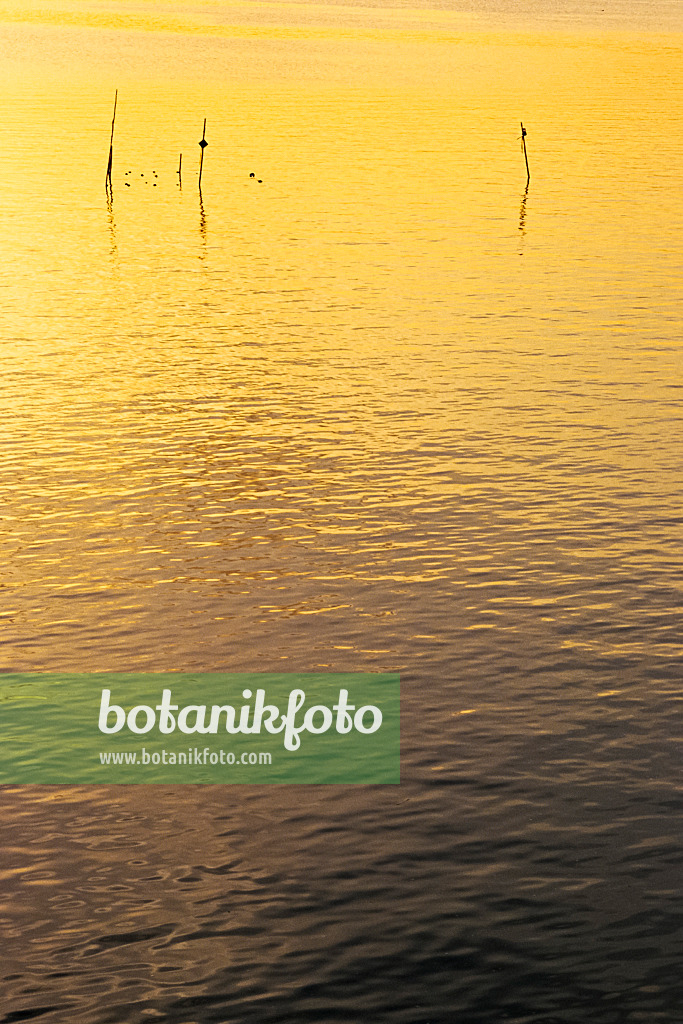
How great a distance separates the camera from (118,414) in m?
52.9

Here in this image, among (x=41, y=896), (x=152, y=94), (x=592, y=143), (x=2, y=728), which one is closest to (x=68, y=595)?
(x=2, y=728)

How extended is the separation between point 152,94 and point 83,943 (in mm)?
145365

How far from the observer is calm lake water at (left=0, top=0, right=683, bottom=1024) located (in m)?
22.5

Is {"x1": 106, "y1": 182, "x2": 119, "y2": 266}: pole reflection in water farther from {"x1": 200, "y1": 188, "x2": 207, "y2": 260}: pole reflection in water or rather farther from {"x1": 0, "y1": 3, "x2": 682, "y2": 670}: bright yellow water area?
{"x1": 200, "y1": 188, "x2": 207, "y2": 260}: pole reflection in water

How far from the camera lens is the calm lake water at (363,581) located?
2252cm

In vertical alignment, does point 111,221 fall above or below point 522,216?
below

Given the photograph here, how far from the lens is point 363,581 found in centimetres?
3712

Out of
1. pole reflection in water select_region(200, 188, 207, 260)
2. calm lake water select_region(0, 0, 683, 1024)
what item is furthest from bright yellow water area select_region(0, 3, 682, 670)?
pole reflection in water select_region(200, 188, 207, 260)

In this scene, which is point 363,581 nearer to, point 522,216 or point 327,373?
point 327,373

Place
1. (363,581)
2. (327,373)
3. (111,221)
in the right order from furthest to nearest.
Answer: (111,221) → (327,373) → (363,581)

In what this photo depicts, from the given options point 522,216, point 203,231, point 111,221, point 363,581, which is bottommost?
point 363,581

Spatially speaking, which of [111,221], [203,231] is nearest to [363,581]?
[203,231]

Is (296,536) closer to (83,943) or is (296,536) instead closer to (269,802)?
(269,802)

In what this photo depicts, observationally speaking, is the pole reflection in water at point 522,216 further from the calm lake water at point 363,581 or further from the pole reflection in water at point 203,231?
the pole reflection in water at point 203,231
